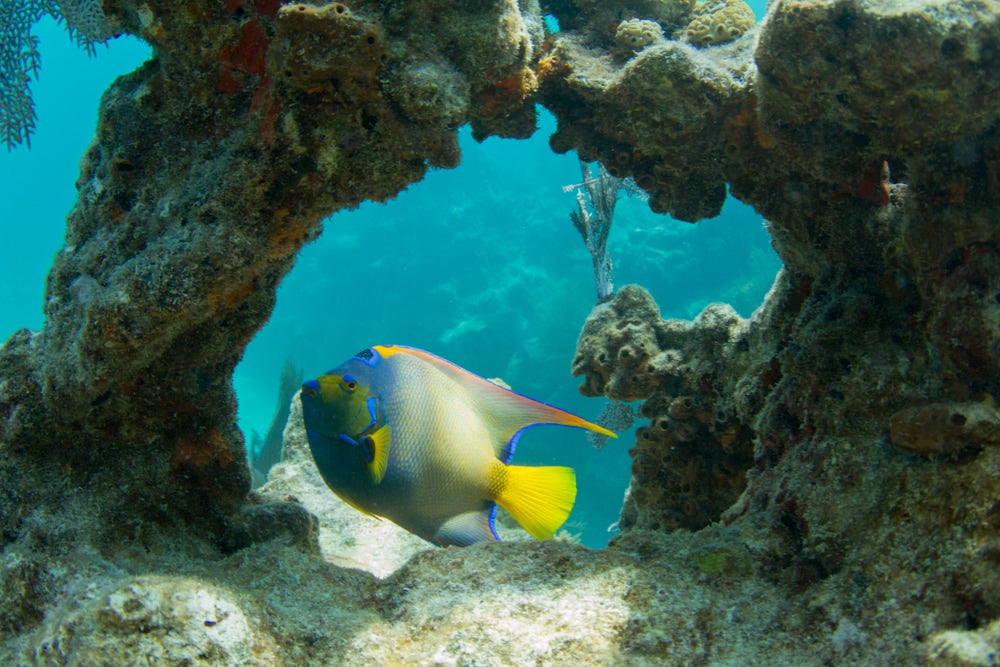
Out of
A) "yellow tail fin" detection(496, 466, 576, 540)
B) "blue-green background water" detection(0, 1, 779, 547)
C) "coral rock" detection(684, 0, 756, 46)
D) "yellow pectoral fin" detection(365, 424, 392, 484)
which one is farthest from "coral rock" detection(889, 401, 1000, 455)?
"blue-green background water" detection(0, 1, 779, 547)

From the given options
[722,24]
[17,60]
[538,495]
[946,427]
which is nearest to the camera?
[946,427]

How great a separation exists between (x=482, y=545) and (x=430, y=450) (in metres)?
0.36

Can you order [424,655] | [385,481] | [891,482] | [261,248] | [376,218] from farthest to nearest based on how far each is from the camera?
[376,218] → [261,248] → [385,481] → [891,482] → [424,655]

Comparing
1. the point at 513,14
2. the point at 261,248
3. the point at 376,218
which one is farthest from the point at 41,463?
the point at 376,218

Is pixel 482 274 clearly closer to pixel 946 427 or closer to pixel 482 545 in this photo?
pixel 482 545

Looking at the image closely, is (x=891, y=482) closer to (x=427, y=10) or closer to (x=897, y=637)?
(x=897, y=637)

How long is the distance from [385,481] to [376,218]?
3797 centimetres

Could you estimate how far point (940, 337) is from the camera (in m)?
1.61

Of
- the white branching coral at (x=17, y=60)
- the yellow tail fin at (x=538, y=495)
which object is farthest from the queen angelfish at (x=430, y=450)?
the white branching coral at (x=17, y=60)

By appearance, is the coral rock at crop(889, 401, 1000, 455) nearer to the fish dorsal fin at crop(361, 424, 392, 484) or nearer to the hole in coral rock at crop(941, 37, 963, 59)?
the hole in coral rock at crop(941, 37, 963, 59)

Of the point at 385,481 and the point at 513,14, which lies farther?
the point at 513,14

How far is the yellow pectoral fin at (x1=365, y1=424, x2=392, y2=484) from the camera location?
Answer: 1.70 m

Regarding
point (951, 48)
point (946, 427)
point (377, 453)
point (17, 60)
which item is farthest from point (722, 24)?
point (17, 60)

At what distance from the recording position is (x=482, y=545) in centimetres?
177
